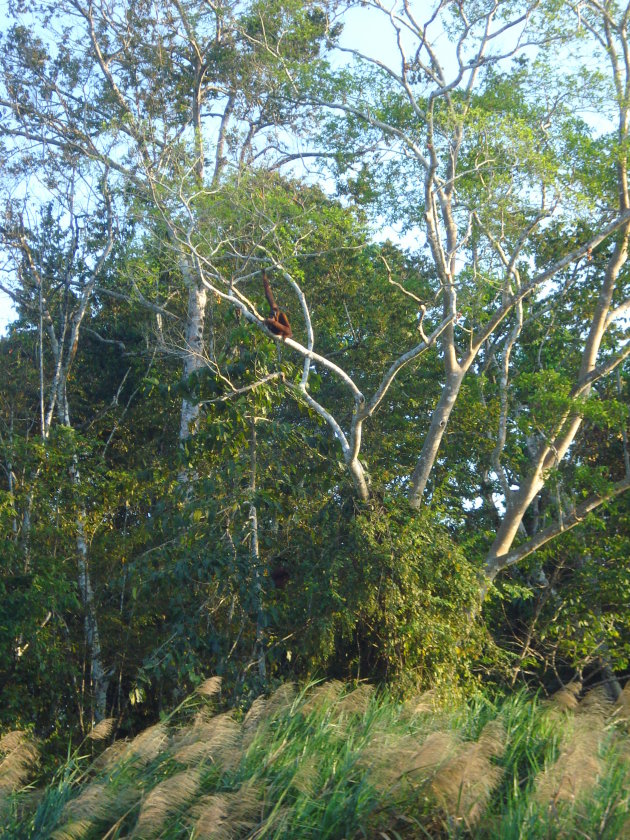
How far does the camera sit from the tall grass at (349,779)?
13.9ft

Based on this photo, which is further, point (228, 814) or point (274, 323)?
point (274, 323)

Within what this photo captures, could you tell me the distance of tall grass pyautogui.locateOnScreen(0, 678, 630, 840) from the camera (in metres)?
4.23

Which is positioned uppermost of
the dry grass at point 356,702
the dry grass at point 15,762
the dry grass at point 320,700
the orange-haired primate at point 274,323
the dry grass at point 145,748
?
the orange-haired primate at point 274,323

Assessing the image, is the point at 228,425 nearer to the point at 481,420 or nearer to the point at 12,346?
the point at 481,420

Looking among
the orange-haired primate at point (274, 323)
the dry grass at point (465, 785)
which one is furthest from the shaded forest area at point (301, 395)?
the dry grass at point (465, 785)

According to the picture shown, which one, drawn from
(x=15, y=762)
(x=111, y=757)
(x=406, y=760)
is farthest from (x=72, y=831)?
(x=406, y=760)

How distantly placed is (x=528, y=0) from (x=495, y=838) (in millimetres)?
10439

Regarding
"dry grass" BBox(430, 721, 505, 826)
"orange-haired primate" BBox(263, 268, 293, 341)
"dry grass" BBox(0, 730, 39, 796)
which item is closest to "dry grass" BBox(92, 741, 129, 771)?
"dry grass" BBox(0, 730, 39, 796)

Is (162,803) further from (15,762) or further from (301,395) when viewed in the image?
(301,395)

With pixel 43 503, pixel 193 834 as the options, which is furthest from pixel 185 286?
pixel 193 834

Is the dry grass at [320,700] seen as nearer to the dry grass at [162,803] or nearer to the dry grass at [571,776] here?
the dry grass at [162,803]

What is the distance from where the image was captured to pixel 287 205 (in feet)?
40.3

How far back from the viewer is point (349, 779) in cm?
483

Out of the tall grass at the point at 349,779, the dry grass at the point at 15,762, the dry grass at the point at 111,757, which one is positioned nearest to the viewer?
the tall grass at the point at 349,779
